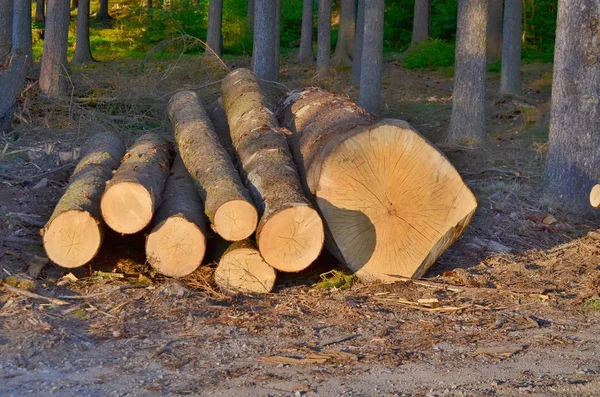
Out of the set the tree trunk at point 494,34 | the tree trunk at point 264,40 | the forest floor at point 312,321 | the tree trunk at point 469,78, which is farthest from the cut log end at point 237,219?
the tree trunk at point 494,34

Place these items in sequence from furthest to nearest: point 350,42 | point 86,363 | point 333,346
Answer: point 350,42 < point 333,346 < point 86,363

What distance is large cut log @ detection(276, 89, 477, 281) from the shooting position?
664 cm

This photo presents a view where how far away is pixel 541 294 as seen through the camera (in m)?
6.64

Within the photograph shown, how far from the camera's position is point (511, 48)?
16.2 metres

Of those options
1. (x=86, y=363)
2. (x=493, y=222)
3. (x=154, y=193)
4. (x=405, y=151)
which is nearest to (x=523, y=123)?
(x=493, y=222)

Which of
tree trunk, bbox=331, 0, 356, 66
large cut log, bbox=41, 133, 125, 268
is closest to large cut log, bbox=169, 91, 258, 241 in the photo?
large cut log, bbox=41, 133, 125, 268

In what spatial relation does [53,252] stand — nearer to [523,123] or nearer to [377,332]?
[377,332]

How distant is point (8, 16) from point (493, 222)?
10994 mm

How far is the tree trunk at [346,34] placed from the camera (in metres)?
22.2

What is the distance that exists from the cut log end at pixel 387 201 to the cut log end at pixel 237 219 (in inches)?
26.6

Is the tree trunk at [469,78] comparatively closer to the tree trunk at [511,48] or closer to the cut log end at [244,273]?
the tree trunk at [511,48]

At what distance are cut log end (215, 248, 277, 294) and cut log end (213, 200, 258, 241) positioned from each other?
0.60ft

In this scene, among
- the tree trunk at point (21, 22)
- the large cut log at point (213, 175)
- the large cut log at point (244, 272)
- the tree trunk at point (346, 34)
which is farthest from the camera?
A: the tree trunk at point (346, 34)

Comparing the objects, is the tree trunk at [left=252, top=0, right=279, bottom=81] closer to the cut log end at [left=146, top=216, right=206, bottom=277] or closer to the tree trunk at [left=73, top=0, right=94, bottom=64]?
the cut log end at [left=146, top=216, right=206, bottom=277]
